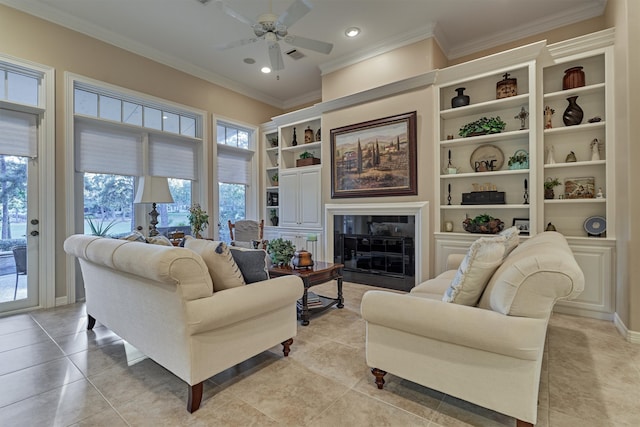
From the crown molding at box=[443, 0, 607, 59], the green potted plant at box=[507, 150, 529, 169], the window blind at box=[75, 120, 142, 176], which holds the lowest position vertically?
the green potted plant at box=[507, 150, 529, 169]

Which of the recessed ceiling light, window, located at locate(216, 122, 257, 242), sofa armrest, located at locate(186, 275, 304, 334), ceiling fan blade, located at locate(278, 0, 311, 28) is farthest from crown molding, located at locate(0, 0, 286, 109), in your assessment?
sofa armrest, located at locate(186, 275, 304, 334)

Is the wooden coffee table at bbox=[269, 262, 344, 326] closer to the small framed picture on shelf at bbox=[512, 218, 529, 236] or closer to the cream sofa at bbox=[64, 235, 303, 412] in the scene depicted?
the cream sofa at bbox=[64, 235, 303, 412]

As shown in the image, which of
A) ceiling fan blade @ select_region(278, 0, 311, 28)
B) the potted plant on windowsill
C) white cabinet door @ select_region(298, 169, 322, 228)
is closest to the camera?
ceiling fan blade @ select_region(278, 0, 311, 28)

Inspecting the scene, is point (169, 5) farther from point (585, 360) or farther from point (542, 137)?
point (585, 360)

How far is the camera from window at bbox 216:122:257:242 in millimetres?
5664

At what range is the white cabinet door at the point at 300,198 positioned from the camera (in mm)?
5230

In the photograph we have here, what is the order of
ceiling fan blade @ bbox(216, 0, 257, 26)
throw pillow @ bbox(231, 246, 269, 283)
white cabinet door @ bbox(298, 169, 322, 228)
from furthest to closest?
white cabinet door @ bbox(298, 169, 322, 228)
ceiling fan blade @ bbox(216, 0, 257, 26)
throw pillow @ bbox(231, 246, 269, 283)

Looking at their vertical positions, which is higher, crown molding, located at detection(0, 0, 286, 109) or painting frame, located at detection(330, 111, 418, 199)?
crown molding, located at detection(0, 0, 286, 109)

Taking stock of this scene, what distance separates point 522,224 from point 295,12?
3.41 m

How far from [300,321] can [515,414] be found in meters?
2.00

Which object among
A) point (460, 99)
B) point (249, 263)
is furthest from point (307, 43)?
point (249, 263)

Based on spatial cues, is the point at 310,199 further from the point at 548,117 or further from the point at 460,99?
the point at 548,117

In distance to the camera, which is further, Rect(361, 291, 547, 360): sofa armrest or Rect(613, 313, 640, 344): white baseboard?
Rect(613, 313, 640, 344): white baseboard

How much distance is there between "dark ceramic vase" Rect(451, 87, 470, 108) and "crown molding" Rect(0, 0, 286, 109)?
3777 millimetres
